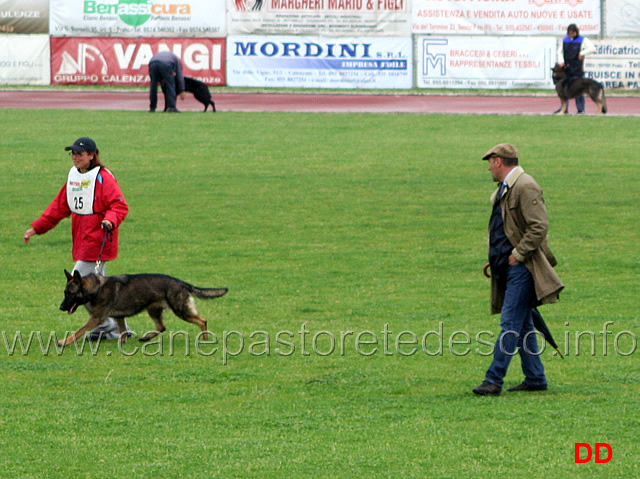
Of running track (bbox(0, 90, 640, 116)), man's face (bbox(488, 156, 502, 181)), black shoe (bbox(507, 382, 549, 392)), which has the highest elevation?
running track (bbox(0, 90, 640, 116))

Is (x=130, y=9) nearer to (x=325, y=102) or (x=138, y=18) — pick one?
(x=138, y=18)

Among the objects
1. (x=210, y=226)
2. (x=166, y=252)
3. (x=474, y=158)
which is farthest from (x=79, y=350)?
(x=474, y=158)

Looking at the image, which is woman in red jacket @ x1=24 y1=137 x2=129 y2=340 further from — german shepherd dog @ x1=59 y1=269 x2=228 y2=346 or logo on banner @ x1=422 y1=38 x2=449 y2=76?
logo on banner @ x1=422 y1=38 x2=449 y2=76

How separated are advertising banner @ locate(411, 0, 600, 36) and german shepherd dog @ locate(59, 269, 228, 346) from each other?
3008 centimetres

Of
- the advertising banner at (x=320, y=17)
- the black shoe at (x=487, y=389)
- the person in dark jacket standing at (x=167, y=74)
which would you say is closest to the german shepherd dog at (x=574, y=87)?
the advertising banner at (x=320, y=17)

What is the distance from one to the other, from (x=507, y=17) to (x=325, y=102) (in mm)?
7013

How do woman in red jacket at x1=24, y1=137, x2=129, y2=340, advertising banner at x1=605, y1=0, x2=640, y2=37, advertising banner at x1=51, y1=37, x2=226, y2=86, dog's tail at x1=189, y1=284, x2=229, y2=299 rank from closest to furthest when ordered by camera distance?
1. woman in red jacket at x1=24, y1=137, x2=129, y2=340
2. dog's tail at x1=189, y1=284, x2=229, y2=299
3. advertising banner at x1=605, y1=0, x2=640, y2=37
4. advertising banner at x1=51, y1=37, x2=226, y2=86

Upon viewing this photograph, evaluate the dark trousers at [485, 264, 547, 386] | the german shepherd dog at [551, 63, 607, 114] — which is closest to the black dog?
the german shepherd dog at [551, 63, 607, 114]

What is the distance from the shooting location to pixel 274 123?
101 ft

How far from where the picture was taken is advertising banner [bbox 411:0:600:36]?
38.7m

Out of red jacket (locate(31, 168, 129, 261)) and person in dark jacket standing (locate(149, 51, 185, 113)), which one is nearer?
red jacket (locate(31, 168, 129, 261))

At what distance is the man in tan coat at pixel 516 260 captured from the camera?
8.20 m

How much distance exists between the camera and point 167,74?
32.5 metres

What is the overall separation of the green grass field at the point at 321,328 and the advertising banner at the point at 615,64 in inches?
549
